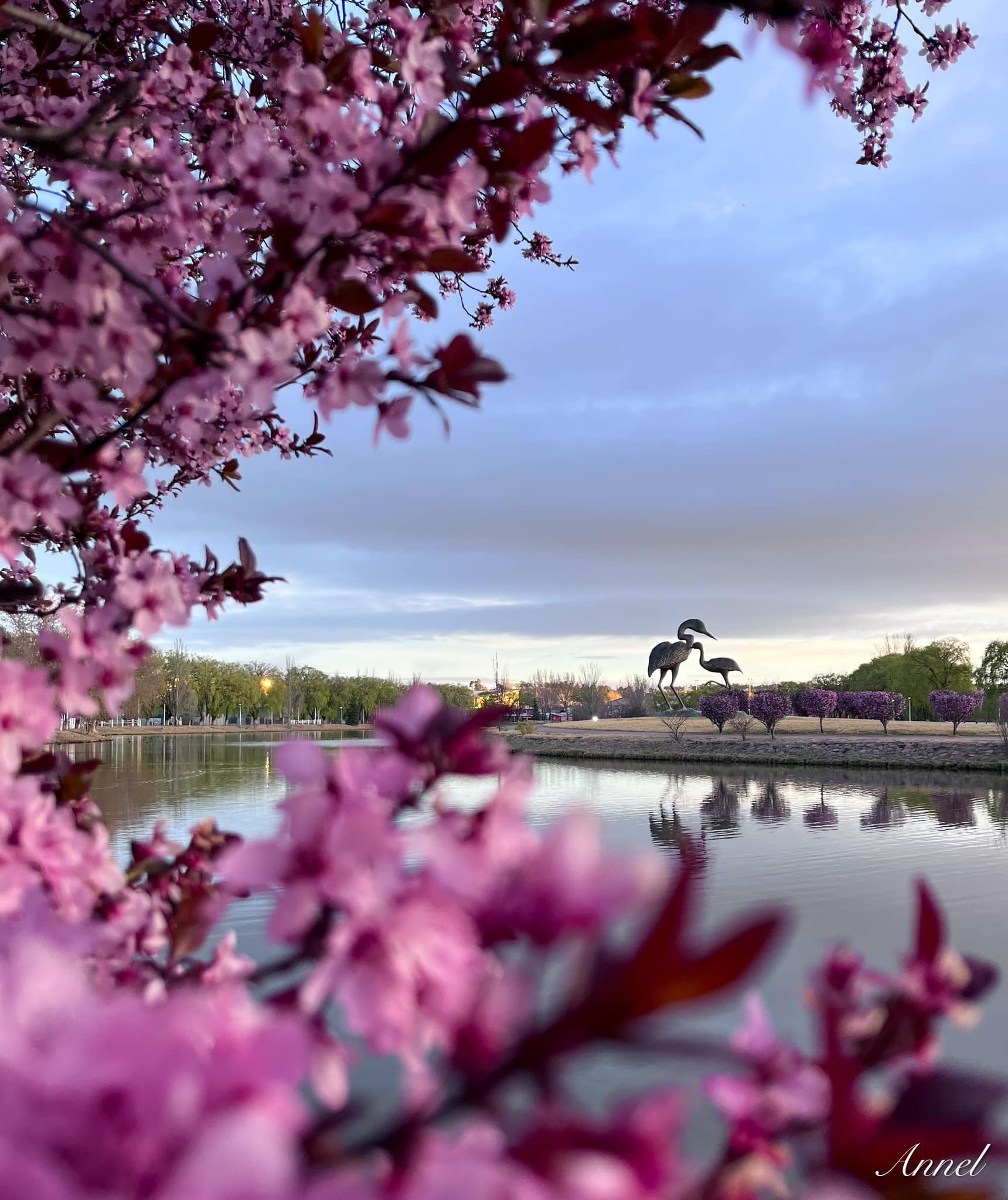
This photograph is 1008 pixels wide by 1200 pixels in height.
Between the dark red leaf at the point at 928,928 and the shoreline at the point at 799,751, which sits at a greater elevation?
the dark red leaf at the point at 928,928

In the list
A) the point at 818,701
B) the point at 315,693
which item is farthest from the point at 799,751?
the point at 315,693

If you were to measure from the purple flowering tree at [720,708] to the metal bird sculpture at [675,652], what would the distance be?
1.56m

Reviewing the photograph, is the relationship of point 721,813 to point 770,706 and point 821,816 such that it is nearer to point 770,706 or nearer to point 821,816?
point 821,816

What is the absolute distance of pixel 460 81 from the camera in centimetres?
123

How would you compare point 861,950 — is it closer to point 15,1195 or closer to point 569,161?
point 569,161

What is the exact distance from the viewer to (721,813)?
1162cm

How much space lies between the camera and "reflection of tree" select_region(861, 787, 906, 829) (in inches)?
409

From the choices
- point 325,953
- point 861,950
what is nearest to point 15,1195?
point 325,953

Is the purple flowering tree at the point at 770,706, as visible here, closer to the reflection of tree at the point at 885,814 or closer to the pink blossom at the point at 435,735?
the reflection of tree at the point at 885,814

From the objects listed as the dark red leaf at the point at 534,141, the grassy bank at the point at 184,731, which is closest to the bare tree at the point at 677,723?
the grassy bank at the point at 184,731

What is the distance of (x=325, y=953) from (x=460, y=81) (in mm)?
1220

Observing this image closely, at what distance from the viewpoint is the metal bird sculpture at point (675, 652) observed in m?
26.6

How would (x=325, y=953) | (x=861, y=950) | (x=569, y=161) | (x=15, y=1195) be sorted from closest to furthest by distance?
(x=15, y=1195)
(x=325, y=953)
(x=569, y=161)
(x=861, y=950)

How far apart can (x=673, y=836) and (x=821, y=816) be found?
274cm
